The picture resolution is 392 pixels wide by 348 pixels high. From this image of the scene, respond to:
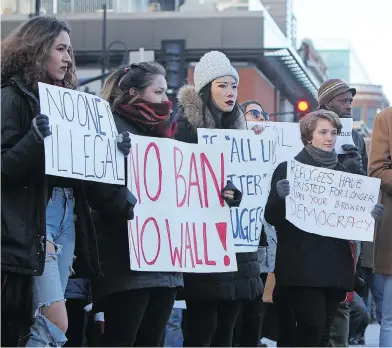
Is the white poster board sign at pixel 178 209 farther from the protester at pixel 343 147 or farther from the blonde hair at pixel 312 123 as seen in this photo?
the protester at pixel 343 147

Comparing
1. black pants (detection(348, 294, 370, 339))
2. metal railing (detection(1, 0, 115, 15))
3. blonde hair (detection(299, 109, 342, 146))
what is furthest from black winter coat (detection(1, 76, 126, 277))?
metal railing (detection(1, 0, 115, 15))

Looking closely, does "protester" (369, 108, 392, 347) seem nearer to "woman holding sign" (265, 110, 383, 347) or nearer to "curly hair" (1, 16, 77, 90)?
"woman holding sign" (265, 110, 383, 347)

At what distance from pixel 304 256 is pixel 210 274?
101cm

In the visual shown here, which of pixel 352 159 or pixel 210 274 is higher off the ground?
pixel 352 159

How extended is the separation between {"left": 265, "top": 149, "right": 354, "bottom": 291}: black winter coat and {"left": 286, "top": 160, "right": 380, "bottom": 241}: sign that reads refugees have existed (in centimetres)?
7

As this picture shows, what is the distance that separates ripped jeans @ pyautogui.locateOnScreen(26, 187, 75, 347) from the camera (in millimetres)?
4992

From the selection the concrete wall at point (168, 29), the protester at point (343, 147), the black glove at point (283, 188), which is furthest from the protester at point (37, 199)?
the concrete wall at point (168, 29)

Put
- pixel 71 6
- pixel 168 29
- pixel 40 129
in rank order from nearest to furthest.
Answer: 1. pixel 40 129
2. pixel 71 6
3. pixel 168 29

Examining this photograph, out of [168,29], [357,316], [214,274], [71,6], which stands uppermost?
[71,6]

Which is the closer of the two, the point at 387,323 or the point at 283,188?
the point at 283,188

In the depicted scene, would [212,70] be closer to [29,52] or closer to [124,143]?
[124,143]

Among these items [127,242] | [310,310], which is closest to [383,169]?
[310,310]

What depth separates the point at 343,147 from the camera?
770 centimetres

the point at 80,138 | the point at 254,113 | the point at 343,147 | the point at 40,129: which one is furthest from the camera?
the point at 254,113
